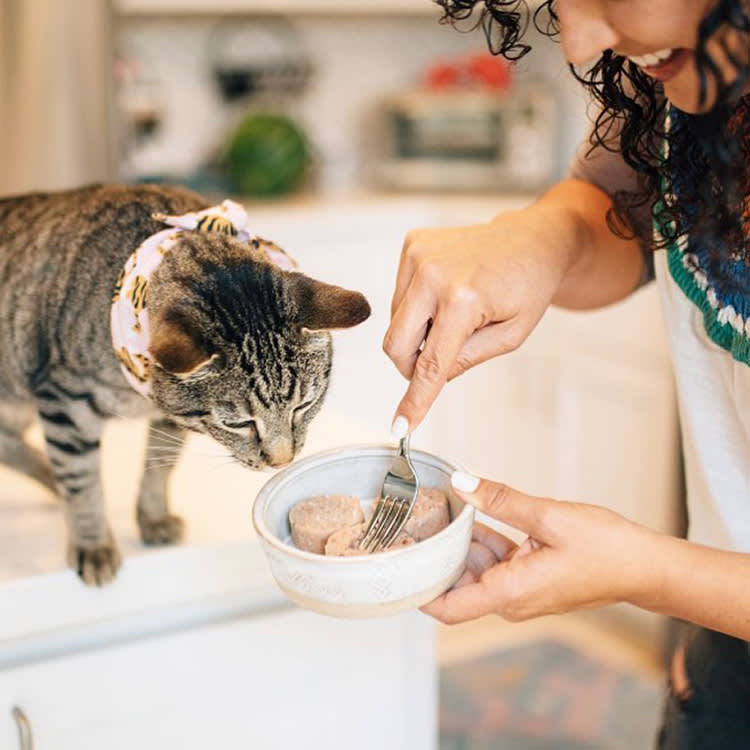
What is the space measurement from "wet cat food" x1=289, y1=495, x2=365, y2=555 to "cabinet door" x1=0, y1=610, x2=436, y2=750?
0.21 m

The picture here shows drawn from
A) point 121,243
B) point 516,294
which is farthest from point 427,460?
point 121,243

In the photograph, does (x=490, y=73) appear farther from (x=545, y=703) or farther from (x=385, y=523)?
(x=385, y=523)

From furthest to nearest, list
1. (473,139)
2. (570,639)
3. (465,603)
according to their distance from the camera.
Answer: (473,139) < (570,639) < (465,603)

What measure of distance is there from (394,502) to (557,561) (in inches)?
4.9

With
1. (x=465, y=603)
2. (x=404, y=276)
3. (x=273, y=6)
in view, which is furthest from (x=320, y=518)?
(x=273, y=6)

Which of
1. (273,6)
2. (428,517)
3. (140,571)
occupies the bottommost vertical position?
(140,571)

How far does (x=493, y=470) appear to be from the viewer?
8.05 ft

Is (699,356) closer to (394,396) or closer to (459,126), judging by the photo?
(394,396)

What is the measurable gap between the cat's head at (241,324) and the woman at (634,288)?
0.08 meters

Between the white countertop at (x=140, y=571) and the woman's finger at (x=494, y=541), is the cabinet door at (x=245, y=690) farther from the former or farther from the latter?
the woman's finger at (x=494, y=541)

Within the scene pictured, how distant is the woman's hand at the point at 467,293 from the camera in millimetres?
700

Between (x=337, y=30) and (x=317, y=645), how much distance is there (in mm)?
2351

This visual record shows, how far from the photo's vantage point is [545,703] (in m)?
2.01

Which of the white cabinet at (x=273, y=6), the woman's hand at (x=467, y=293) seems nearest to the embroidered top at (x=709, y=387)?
the woman's hand at (x=467, y=293)
